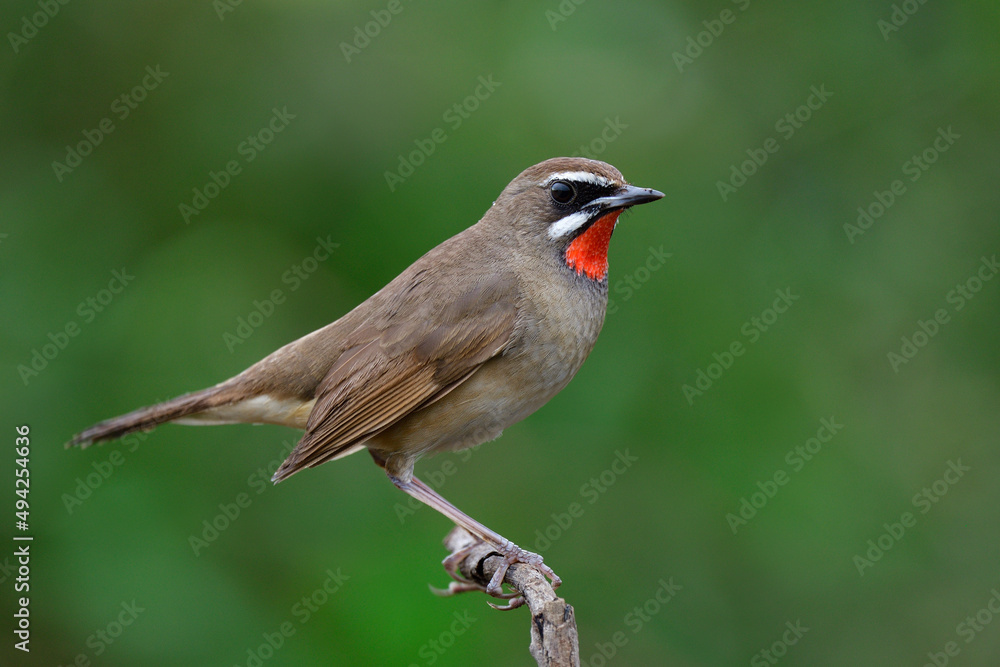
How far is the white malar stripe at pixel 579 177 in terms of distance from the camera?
17.0 feet

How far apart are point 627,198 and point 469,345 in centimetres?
112

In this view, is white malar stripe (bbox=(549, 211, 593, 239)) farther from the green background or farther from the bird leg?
the bird leg

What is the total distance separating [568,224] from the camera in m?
5.33

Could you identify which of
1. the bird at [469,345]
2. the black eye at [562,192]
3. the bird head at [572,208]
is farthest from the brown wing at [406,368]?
Result: the black eye at [562,192]

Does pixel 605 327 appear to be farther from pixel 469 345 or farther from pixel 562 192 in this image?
pixel 469 345

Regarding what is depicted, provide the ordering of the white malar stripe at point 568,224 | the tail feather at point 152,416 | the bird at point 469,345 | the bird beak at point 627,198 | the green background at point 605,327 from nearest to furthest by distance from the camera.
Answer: the bird beak at point 627,198 → the bird at point 469,345 → the white malar stripe at point 568,224 → the tail feather at point 152,416 → the green background at point 605,327

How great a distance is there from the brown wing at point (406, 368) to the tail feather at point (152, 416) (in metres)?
0.69

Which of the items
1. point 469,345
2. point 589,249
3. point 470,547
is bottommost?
point 470,547

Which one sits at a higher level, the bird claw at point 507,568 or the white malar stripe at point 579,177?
the white malar stripe at point 579,177

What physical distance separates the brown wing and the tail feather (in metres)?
0.69

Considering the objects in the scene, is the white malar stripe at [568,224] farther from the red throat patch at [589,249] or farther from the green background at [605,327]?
the green background at [605,327]

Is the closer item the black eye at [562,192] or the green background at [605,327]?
the black eye at [562,192]

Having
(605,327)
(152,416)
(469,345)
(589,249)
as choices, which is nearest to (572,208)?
(589,249)

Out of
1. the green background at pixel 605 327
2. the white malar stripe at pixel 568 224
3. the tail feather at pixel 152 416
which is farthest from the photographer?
the green background at pixel 605 327
